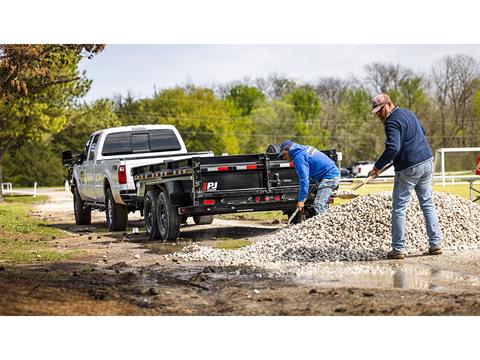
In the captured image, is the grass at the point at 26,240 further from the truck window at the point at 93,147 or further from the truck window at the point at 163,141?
the truck window at the point at 163,141

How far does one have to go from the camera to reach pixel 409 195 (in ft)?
36.2

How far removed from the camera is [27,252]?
1382 centimetres

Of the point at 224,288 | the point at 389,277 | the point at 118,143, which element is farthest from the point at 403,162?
the point at 118,143

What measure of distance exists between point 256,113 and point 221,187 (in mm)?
20656

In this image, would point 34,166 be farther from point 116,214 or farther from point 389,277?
point 389,277

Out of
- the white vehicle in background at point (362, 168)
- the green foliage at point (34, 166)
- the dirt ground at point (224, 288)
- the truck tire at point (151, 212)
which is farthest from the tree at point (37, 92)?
the white vehicle in background at point (362, 168)

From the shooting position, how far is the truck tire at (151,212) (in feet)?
49.5

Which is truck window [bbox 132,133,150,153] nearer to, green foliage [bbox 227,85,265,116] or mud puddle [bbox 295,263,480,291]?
mud puddle [bbox 295,263,480,291]

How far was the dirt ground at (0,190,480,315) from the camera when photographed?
8.28 meters

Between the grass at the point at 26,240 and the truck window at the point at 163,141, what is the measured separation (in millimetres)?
2703

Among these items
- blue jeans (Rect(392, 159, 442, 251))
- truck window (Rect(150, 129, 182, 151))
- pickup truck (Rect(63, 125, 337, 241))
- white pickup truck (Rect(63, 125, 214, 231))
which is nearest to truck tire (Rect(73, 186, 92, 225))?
white pickup truck (Rect(63, 125, 214, 231))

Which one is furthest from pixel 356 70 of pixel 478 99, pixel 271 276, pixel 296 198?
pixel 271 276

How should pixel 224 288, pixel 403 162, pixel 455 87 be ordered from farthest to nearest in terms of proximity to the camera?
pixel 455 87, pixel 403 162, pixel 224 288
